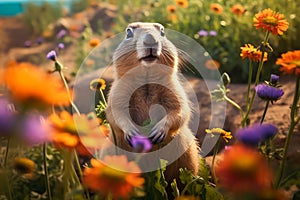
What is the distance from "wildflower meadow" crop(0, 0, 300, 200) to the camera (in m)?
1.35

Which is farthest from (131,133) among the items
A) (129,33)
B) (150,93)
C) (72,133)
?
(72,133)

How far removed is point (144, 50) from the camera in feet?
8.68

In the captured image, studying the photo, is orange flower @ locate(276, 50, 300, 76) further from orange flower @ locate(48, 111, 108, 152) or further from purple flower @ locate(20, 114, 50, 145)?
purple flower @ locate(20, 114, 50, 145)

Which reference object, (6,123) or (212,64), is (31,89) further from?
(212,64)

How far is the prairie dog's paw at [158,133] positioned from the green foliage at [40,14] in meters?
10.1

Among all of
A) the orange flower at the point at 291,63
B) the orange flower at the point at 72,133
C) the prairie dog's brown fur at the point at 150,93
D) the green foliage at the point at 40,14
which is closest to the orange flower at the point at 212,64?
the prairie dog's brown fur at the point at 150,93

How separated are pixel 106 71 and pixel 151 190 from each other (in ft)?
10.8

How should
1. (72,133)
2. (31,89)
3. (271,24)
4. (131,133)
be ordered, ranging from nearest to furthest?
(31,89), (72,133), (271,24), (131,133)

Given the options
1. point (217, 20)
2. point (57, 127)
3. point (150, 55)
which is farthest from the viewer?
point (217, 20)

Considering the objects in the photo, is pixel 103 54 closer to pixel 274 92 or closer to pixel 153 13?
pixel 153 13

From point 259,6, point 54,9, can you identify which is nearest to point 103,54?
point 259,6

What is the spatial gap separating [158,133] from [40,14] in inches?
420

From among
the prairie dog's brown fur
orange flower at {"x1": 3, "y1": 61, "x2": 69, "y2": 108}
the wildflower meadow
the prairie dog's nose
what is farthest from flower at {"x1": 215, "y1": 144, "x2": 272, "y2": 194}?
the prairie dog's nose

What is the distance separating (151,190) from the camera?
2172mm
